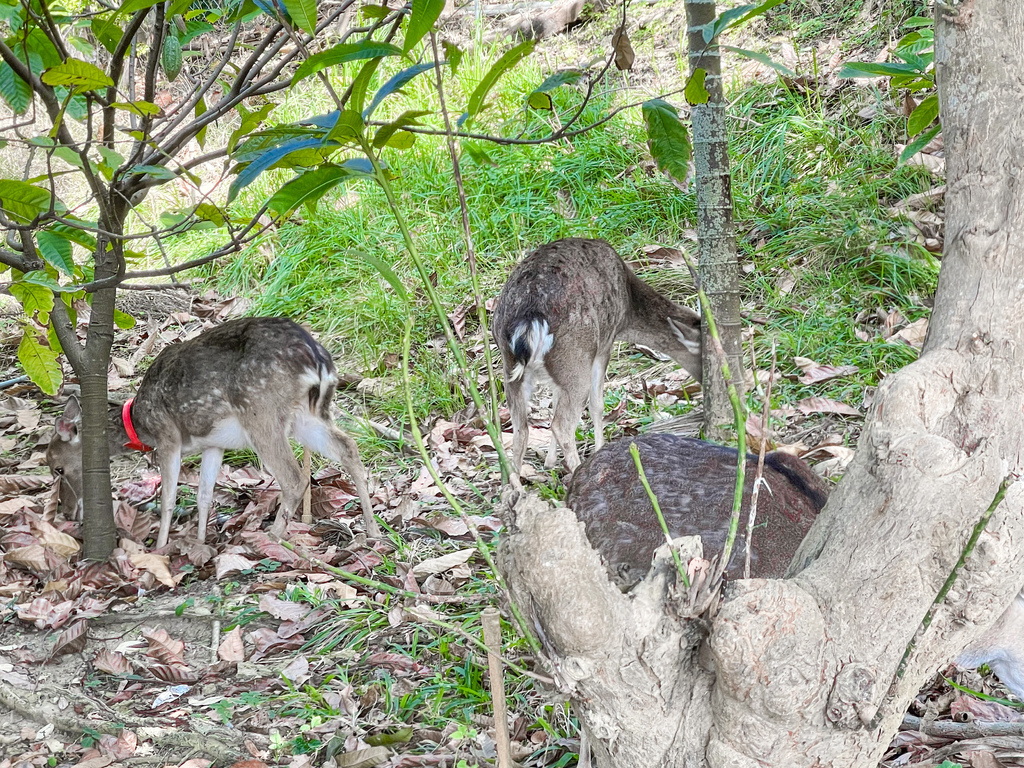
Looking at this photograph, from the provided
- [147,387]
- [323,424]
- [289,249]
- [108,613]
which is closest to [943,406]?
[108,613]

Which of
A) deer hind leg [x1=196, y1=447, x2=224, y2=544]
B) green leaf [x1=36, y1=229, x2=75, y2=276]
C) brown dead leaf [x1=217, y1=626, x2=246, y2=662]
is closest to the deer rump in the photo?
brown dead leaf [x1=217, y1=626, x2=246, y2=662]

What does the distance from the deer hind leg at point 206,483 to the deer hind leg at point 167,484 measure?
5.5 inches

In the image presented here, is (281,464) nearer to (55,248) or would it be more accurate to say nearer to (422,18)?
(55,248)

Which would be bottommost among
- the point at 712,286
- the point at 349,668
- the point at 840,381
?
the point at 349,668

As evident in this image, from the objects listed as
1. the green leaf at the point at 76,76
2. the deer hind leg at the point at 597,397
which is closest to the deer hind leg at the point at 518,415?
the deer hind leg at the point at 597,397

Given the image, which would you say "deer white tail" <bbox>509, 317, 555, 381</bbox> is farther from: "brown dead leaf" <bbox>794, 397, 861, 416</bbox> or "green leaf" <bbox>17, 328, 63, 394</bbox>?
"green leaf" <bbox>17, 328, 63, 394</bbox>

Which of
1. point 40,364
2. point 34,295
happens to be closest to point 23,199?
point 34,295

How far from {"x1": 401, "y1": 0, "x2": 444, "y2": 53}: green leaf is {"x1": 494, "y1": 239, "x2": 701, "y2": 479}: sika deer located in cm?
376

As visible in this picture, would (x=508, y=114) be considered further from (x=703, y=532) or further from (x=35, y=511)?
(x=703, y=532)

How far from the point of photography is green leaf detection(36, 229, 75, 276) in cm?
330

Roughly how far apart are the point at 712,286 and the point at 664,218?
3.20m

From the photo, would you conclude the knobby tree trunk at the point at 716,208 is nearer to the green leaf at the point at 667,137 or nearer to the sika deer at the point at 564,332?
the sika deer at the point at 564,332

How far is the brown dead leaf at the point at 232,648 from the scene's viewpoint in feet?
13.3

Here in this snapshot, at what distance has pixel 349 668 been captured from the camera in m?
3.84
